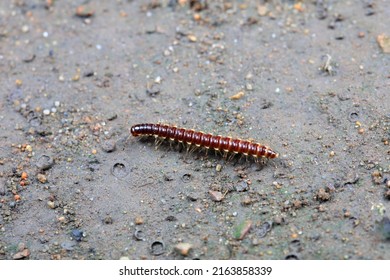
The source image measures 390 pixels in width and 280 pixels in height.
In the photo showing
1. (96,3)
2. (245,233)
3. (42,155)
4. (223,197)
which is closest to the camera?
(245,233)

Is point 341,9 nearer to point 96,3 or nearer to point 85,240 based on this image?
point 96,3

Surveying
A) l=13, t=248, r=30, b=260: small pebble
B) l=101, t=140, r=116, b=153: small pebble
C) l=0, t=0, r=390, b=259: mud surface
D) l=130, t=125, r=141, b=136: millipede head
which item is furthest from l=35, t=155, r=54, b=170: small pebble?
l=13, t=248, r=30, b=260: small pebble

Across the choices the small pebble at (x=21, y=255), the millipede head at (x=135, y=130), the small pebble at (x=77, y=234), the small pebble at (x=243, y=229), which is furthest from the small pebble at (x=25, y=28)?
the small pebble at (x=243, y=229)

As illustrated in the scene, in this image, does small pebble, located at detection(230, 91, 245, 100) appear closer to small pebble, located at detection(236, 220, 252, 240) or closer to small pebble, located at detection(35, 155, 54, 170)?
small pebble, located at detection(236, 220, 252, 240)

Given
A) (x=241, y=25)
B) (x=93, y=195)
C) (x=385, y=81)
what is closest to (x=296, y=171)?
(x=385, y=81)

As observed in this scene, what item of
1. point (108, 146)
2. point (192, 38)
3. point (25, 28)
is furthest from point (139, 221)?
point (25, 28)
